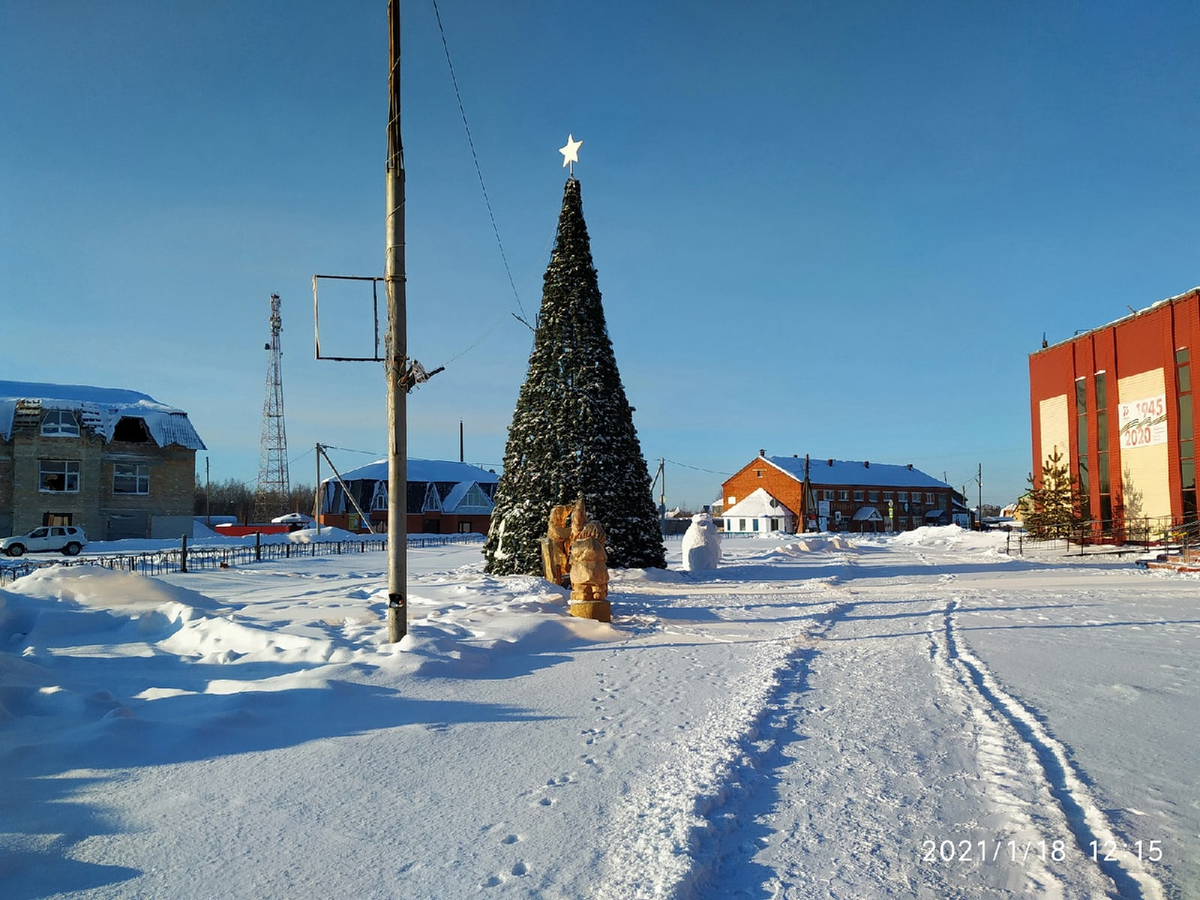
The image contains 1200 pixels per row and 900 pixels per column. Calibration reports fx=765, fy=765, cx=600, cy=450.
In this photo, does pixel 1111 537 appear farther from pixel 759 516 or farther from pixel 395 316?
pixel 759 516

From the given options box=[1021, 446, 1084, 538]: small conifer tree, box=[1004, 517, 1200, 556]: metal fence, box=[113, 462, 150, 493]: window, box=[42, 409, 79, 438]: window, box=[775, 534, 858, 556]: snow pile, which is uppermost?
box=[42, 409, 79, 438]: window

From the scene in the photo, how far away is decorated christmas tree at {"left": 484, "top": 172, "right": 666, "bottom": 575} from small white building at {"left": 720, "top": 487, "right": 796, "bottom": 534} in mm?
60411

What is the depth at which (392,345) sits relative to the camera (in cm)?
921

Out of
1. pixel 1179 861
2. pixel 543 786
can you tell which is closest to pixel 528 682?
pixel 543 786

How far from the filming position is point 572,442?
59.5ft

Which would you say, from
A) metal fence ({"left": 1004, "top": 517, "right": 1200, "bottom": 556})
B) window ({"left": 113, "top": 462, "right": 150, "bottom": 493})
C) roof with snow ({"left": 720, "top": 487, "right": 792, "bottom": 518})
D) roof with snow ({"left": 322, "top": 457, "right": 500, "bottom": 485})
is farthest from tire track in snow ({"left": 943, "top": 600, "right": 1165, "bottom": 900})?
roof with snow ({"left": 720, "top": 487, "right": 792, "bottom": 518})

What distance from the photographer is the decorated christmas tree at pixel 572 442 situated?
17891 mm

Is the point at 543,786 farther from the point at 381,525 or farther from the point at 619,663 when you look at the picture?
the point at 381,525

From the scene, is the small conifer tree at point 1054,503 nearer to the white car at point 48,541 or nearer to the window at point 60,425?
the white car at point 48,541

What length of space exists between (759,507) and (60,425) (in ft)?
197

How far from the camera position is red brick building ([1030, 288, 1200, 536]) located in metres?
29.6

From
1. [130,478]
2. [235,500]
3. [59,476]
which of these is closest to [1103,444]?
[130,478]
